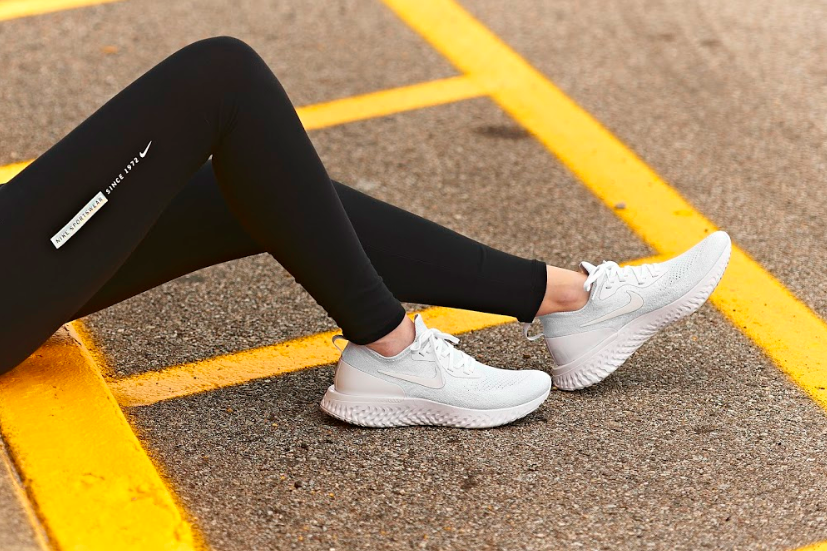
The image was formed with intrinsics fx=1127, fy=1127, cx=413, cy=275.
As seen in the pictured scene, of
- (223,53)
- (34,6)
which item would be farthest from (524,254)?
(34,6)

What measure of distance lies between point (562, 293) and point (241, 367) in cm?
78

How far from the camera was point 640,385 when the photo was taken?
2.62 metres

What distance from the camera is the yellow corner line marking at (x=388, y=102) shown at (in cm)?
400

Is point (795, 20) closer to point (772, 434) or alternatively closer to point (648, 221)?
point (648, 221)

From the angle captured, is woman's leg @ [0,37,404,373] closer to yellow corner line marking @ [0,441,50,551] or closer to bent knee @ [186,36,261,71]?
bent knee @ [186,36,261,71]

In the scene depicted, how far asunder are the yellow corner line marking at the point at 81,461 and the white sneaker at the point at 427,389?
456mm

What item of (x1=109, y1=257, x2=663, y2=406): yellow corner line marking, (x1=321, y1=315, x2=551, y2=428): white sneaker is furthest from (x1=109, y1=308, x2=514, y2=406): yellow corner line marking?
(x1=321, y1=315, x2=551, y2=428): white sneaker

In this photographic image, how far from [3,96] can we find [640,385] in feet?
8.78

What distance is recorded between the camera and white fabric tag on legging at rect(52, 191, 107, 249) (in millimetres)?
2066

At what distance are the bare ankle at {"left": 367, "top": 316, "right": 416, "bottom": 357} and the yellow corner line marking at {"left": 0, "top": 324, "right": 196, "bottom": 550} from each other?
515 millimetres

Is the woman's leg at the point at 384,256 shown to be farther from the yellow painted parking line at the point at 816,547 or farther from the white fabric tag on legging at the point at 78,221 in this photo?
the yellow painted parking line at the point at 816,547

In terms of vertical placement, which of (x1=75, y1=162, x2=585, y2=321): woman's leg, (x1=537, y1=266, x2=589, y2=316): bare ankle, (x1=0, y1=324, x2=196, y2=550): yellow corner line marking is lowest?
(x1=537, y1=266, x2=589, y2=316): bare ankle

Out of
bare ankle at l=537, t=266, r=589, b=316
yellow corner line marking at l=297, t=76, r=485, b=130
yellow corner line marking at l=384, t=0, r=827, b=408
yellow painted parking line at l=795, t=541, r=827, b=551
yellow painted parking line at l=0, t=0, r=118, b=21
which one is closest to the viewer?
yellow painted parking line at l=795, t=541, r=827, b=551

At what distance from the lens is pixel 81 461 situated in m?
2.11
